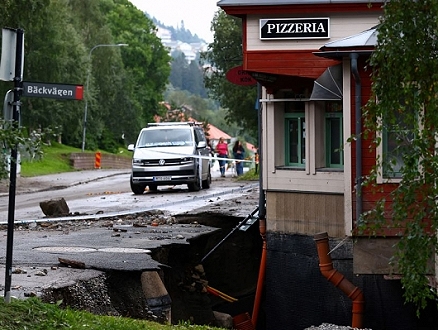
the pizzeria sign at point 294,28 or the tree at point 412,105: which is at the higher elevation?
the pizzeria sign at point 294,28

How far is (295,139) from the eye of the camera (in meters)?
17.6

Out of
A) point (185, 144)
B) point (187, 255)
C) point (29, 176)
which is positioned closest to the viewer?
point (187, 255)

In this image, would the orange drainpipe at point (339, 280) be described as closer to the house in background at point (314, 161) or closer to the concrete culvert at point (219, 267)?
the house in background at point (314, 161)

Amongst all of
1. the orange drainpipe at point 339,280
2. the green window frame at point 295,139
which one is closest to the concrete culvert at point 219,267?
the green window frame at point 295,139

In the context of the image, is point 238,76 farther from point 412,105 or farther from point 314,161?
point 412,105

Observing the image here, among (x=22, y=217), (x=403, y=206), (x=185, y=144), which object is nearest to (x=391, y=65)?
(x=403, y=206)

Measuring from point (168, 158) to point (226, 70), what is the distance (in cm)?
1800

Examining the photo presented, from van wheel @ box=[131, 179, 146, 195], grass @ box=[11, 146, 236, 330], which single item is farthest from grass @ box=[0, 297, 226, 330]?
van wheel @ box=[131, 179, 146, 195]

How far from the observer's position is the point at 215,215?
20.8 metres

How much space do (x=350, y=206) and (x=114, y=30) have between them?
84212mm

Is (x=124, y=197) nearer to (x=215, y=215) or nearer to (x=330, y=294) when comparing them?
(x=215, y=215)

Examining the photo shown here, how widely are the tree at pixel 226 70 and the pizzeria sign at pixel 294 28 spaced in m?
28.1

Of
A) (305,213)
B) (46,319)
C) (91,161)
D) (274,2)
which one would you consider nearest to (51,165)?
(91,161)

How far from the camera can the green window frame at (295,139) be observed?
1742 cm
